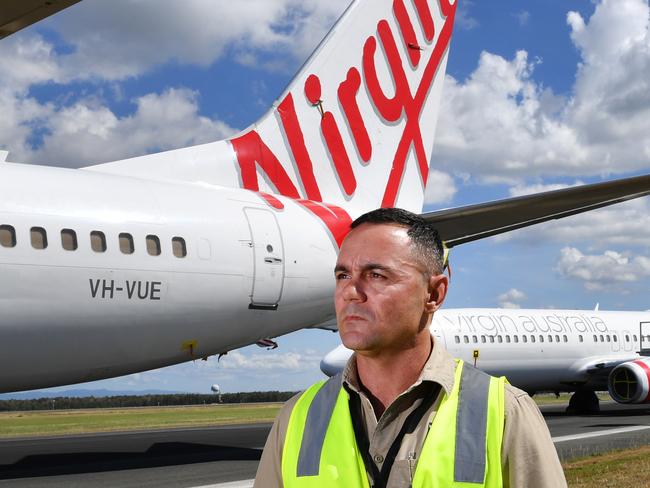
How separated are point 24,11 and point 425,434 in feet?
10.1

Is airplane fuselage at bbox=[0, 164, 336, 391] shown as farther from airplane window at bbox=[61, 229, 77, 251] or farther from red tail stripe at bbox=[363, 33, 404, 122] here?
red tail stripe at bbox=[363, 33, 404, 122]

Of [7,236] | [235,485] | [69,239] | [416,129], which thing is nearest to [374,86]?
[416,129]

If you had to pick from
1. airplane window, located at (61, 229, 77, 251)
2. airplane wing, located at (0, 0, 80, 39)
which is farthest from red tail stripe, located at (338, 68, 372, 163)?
airplane wing, located at (0, 0, 80, 39)

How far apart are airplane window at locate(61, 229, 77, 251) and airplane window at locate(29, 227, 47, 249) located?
0.21 meters

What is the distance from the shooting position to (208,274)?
33.5ft

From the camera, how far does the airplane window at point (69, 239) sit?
29.9 feet

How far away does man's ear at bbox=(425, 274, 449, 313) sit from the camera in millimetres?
2096

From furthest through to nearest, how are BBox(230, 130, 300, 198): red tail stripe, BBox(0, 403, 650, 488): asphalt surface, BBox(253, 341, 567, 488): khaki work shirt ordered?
1. BBox(230, 130, 300, 198): red tail stripe
2. BBox(0, 403, 650, 488): asphalt surface
3. BBox(253, 341, 567, 488): khaki work shirt

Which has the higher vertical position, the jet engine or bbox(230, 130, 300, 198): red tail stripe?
bbox(230, 130, 300, 198): red tail stripe

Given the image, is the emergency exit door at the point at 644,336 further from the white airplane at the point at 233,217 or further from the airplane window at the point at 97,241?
the airplane window at the point at 97,241

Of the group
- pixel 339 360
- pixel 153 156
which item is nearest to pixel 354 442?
pixel 153 156

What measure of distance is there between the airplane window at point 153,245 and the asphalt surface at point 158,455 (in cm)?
284

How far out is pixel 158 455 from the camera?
13523 mm

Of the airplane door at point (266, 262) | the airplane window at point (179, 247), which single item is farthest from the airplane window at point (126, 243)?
the airplane door at point (266, 262)
